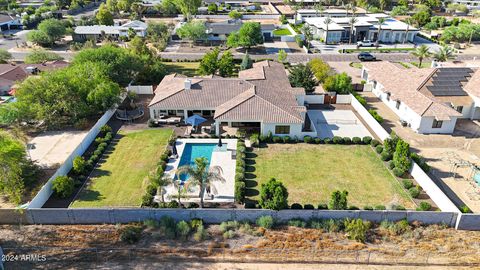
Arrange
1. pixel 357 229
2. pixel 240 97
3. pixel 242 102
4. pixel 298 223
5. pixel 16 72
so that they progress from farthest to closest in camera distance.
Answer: pixel 16 72 < pixel 240 97 < pixel 242 102 < pixel 298 223 < pixel 357 229

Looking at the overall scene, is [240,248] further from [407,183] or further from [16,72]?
[16,72]

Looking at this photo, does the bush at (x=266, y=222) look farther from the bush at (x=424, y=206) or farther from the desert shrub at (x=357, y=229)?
the bush at (x=424, y=206)

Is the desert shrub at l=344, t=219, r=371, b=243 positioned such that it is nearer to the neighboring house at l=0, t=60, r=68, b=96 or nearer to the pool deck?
the pool deck

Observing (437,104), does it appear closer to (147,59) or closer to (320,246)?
(320,246)

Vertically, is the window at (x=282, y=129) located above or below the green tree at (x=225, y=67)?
below

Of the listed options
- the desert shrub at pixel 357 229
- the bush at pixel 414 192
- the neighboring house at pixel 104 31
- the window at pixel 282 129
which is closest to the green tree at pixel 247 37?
the neighboring house at pixel 104 31

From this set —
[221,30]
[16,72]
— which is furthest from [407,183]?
[221,30]
